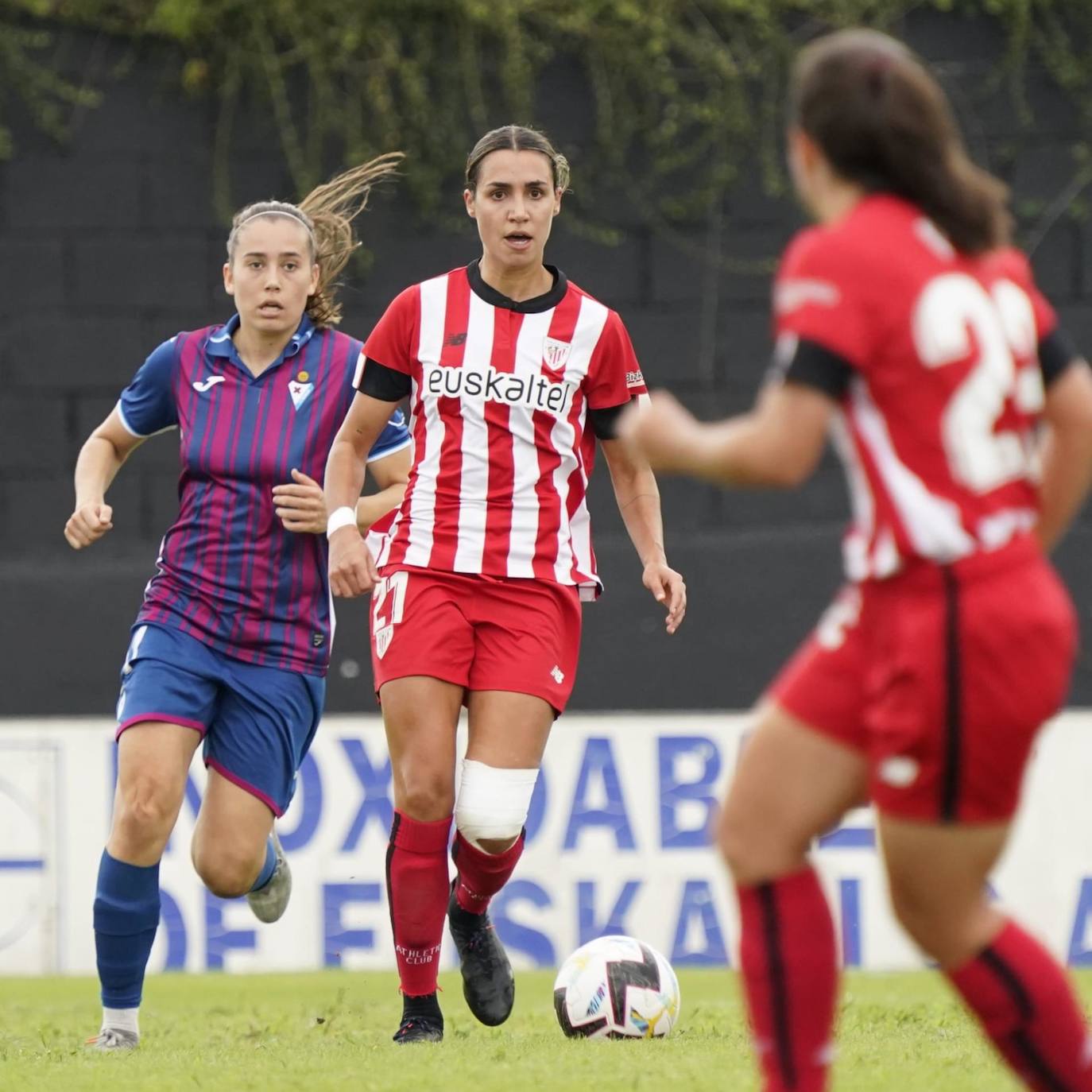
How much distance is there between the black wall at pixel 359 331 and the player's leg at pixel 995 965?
189 inches

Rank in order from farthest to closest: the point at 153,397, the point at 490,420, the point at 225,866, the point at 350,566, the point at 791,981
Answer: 1. the point at 153,397
2. the point at 225,866
3. the point at 490,420
4. the point at 350,566
5. the point at 791,981

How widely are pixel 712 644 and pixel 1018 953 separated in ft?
16.0

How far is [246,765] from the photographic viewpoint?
4.58m

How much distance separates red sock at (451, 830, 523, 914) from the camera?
14.5ft

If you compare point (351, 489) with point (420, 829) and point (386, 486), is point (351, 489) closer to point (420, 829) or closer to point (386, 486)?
point (386, 486)

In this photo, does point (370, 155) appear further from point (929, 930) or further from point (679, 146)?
point (929, 930)

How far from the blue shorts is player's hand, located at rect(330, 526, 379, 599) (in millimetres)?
537

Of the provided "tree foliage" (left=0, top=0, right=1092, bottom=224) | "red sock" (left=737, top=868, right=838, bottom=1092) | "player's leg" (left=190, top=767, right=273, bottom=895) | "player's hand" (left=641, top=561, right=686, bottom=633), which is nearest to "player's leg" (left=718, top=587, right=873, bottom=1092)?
"red sock" (left=737, top=868, right=838, bottom=1092)

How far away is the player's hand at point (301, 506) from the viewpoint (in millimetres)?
4418

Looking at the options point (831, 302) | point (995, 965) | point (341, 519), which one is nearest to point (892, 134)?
point (831, 302)

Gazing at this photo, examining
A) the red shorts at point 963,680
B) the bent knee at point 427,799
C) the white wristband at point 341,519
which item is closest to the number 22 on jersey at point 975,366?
the red shorts at point 963,680

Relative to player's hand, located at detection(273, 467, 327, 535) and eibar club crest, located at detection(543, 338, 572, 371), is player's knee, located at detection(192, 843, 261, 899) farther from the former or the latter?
eibar club crest, located at detection(543, 338, 572, 371)

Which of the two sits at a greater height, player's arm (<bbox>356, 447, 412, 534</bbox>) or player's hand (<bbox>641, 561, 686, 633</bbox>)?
player's arm (<bbox>356, 447, 412, 534</bbox>)

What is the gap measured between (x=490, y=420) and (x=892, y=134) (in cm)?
198
